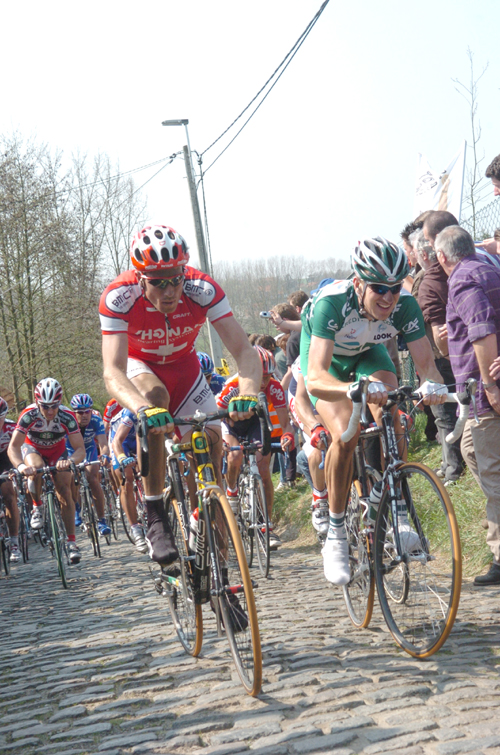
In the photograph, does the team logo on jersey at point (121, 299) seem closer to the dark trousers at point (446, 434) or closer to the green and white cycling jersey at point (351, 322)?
the green and white cycling jersey at point (351, 322)

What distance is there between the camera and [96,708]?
12.6 ft

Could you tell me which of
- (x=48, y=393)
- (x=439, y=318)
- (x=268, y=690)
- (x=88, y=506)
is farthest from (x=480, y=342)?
(x=88, y=506)

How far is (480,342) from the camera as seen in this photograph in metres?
5.07

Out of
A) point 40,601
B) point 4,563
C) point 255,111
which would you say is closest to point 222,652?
point 40,601

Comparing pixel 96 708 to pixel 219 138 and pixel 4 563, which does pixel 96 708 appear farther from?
pixel 219 138

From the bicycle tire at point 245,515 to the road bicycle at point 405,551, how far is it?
10.7 ft

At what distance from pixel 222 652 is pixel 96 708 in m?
0.91

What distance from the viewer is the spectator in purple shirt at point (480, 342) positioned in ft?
16.6

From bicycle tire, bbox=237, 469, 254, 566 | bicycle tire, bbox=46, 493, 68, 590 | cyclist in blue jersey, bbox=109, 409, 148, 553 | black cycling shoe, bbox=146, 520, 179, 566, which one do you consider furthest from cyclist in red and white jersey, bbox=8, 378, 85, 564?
black cycling shoe, bbox=146, 520, 179, 566

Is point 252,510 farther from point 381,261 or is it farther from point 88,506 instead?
point 88,506

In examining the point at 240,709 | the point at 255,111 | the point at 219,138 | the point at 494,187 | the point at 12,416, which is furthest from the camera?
the point at 12,416

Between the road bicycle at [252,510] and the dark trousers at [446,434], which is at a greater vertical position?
the dark trousers at [446,434]

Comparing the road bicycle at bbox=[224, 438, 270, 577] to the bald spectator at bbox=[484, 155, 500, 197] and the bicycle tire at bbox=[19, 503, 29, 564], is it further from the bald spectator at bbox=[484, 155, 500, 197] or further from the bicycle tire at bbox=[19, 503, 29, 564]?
the bicycle tire at bbox=[19, 503, 29, 564]

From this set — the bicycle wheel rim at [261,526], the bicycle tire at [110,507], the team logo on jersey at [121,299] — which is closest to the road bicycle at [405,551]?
the team logo on jersey at [121,299]
